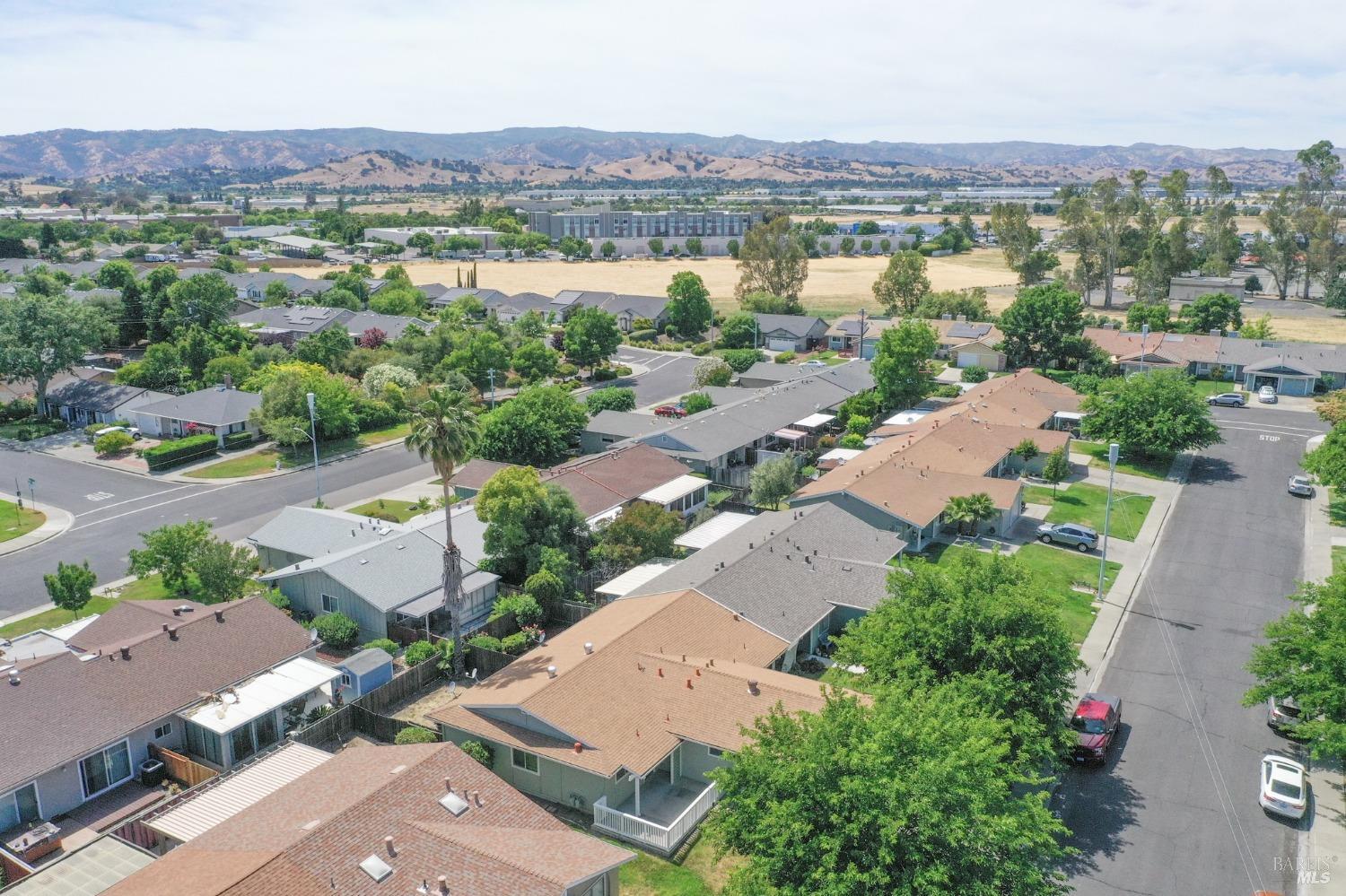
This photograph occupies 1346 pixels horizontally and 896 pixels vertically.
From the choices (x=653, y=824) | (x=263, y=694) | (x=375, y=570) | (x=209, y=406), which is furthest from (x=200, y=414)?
(x=653, y=824)

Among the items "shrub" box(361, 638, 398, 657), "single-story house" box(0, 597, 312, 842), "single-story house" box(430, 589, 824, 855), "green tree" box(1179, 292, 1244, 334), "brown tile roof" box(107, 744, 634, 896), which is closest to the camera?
"brown tile roof" box(107, 744, 634, 896)

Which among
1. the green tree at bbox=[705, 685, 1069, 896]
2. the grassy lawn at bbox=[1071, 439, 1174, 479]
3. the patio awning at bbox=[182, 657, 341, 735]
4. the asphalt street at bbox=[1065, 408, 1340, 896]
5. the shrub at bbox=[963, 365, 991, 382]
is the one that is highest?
the green tree at bbox=[705, 685, 1069, 896]

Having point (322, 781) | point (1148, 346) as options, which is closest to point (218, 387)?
point (322, 781)

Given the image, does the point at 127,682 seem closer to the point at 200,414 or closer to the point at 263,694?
the point at 263,694

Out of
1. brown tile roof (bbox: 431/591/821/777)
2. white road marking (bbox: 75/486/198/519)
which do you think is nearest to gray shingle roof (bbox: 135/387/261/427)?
white road marking (bbox: 75/486/198/519)

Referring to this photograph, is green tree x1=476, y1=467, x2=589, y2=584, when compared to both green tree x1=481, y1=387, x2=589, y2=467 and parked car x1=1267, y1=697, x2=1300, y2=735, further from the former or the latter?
parked car x1=1267, y1=697, x2=1300, y2=735

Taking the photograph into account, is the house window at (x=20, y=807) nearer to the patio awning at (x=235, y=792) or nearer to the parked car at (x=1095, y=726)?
the patio awning at (x=235, y=792)
